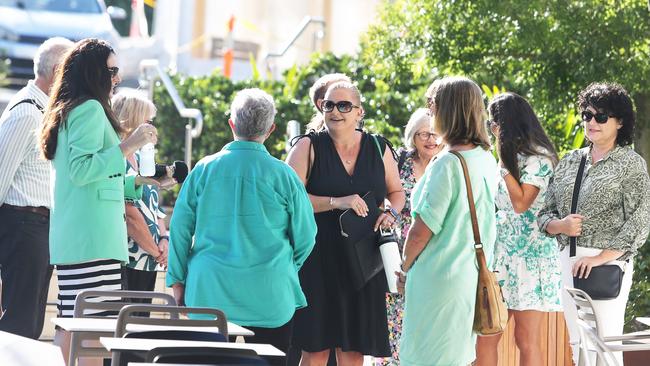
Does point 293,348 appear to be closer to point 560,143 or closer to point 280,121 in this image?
point 560,143

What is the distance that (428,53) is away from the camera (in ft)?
37.2

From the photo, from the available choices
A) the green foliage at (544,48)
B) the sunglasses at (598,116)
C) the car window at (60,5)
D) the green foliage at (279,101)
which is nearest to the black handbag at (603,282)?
the sunglasses at (598,116)

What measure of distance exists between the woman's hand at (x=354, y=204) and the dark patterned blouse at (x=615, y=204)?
959mm

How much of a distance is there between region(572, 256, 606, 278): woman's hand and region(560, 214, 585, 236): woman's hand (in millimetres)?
144

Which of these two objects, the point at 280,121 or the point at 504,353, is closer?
the point at 504,353

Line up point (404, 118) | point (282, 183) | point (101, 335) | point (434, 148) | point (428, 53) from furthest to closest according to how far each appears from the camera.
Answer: point (404, 118) → point (428, 53) → point (434, 148) → point (282, 183) → point (101, 335)

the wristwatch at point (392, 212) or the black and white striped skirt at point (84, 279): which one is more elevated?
the wristwatch at point (392, 212)

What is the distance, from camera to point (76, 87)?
22.2 feet

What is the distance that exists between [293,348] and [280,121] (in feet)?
23.7

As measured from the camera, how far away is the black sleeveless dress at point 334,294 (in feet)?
23.7

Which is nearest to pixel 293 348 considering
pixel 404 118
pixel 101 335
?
pixel 101 335

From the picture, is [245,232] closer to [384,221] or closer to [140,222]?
[384,221]

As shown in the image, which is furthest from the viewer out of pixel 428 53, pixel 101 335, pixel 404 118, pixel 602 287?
pixel 404 118

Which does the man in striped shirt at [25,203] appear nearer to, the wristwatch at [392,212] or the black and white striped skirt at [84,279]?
the black and white striped skirt at [84,279]
